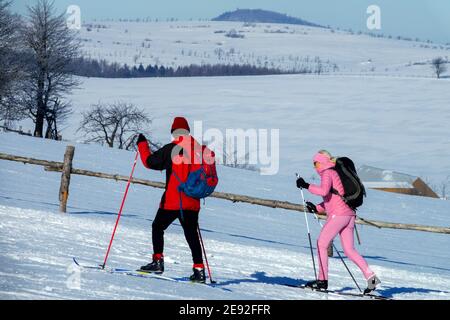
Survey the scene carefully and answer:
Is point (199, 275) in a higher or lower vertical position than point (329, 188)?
lower

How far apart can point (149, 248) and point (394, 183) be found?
41918mm

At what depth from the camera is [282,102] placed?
114 meters

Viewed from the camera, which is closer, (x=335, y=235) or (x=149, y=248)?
(x=335, y=235)

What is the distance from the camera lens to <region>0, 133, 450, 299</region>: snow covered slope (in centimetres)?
862

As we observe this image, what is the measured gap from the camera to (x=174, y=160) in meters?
8.70

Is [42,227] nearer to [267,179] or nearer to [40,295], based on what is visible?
[40,295]

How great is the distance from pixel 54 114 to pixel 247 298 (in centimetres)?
4796

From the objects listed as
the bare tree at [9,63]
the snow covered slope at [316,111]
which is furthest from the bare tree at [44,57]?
the snow covered slope at [316,111]

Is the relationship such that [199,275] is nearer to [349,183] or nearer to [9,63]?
[349,183]

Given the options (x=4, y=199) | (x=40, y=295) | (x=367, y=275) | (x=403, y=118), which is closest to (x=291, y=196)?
(x=4, y=199)

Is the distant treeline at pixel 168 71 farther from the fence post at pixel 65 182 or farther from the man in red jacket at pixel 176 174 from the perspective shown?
the man in red jacket at pixel 176 174

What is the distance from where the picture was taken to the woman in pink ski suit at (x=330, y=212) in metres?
9.25

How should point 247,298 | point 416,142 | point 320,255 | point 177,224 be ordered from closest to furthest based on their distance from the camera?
point 247,298
point 320,255
point 177,224
point 416,142

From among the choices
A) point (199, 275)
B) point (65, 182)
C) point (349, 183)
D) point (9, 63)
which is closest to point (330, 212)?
point (349, 183)
